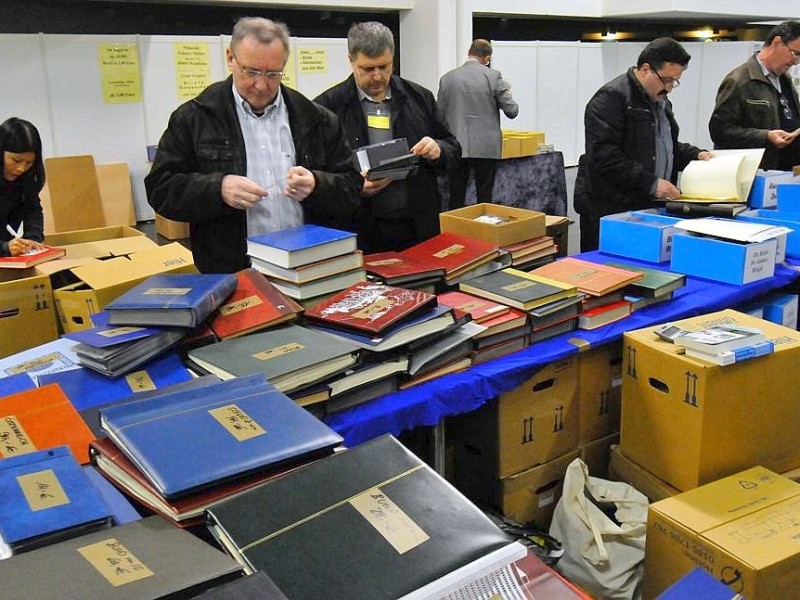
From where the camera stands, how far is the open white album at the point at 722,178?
304cm

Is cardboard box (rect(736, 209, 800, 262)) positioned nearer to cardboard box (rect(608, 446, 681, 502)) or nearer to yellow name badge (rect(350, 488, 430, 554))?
cardboard box (rect(608, 446, 681, 502))

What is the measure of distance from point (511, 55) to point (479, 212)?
16.5 ft

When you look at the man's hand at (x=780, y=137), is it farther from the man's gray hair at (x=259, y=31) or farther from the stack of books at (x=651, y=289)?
the man's gray hair at (x=259, y=31)

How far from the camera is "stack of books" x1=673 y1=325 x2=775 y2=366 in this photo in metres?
1.76

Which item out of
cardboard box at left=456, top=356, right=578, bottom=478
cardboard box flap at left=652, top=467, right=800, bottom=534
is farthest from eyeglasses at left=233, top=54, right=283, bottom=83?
cardboard box flap at left=652, top=467, right=800, bottom=534

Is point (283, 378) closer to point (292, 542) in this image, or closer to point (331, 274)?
point (331, 274)

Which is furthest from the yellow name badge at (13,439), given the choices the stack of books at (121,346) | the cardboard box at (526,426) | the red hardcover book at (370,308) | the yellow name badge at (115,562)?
the cardboard box at (526,426)

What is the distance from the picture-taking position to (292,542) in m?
0.90

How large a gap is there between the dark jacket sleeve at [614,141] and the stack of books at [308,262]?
1.63 m

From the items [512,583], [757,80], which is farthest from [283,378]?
[757,80]

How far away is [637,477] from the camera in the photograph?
1.99 meters

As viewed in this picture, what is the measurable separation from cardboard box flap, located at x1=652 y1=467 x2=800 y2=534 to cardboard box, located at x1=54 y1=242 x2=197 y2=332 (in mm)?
1500

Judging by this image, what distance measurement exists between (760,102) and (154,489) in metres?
3.74

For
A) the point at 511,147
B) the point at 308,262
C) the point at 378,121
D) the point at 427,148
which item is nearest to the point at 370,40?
the point at 378,121
